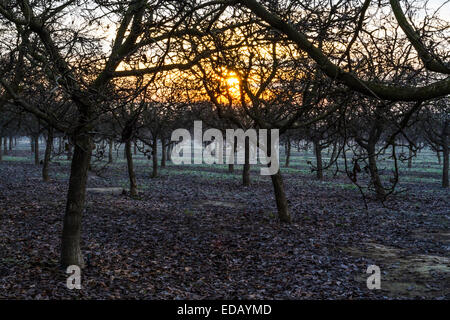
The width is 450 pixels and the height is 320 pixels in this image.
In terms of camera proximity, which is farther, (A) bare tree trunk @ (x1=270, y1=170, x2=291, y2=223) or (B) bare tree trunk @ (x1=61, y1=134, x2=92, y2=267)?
(A) bare tree trunk @ (x1=270, y1=170, x2=291, y2=223)

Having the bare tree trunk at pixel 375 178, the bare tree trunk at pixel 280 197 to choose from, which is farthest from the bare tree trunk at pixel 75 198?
the bare tree trunk at pixel 280 197

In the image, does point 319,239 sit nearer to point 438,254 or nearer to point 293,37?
point 438,254

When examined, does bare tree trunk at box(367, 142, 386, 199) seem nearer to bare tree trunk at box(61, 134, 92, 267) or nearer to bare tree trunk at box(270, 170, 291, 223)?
bare tree trunk at box(270, 170, 291, 223)

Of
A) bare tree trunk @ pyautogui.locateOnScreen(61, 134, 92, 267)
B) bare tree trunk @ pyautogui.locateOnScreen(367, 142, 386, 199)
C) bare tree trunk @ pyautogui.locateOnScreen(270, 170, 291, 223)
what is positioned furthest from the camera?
bare tree trunk @ pyautogui.locateOnScreen(270, 170, 291, 223)

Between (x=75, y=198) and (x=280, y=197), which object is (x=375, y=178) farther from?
(x=75, y=198)

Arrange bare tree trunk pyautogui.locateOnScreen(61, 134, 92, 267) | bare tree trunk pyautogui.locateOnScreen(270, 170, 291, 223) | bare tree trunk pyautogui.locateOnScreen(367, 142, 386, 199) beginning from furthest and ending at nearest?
bare tree trunk pyautogui.locateOnScreen(270, 170, 291, 223) → bare tree trunk pyautogui.locateOnScreen(61, 134, 92, 267) → bare tree trunk pyautogui.locateOnScreen(367, 142, 386, 199)

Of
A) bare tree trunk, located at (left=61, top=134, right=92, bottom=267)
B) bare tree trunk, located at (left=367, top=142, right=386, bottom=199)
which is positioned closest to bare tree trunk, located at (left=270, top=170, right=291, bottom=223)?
bare tree trunk, located at (left=367, top=142, right=386, bottom=199)

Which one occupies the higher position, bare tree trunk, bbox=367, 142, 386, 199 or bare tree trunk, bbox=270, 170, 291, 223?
bare tree trunk, bbox=367, 142, 386, 199

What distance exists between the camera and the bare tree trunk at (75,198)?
8578mm

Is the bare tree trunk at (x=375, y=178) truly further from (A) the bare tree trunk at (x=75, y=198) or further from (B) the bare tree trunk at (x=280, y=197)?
(A) the bare tree trunk at (x=75, y=198)

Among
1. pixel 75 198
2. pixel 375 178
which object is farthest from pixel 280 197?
pixel 75 198

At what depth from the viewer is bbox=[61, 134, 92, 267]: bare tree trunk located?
28.1 ft
